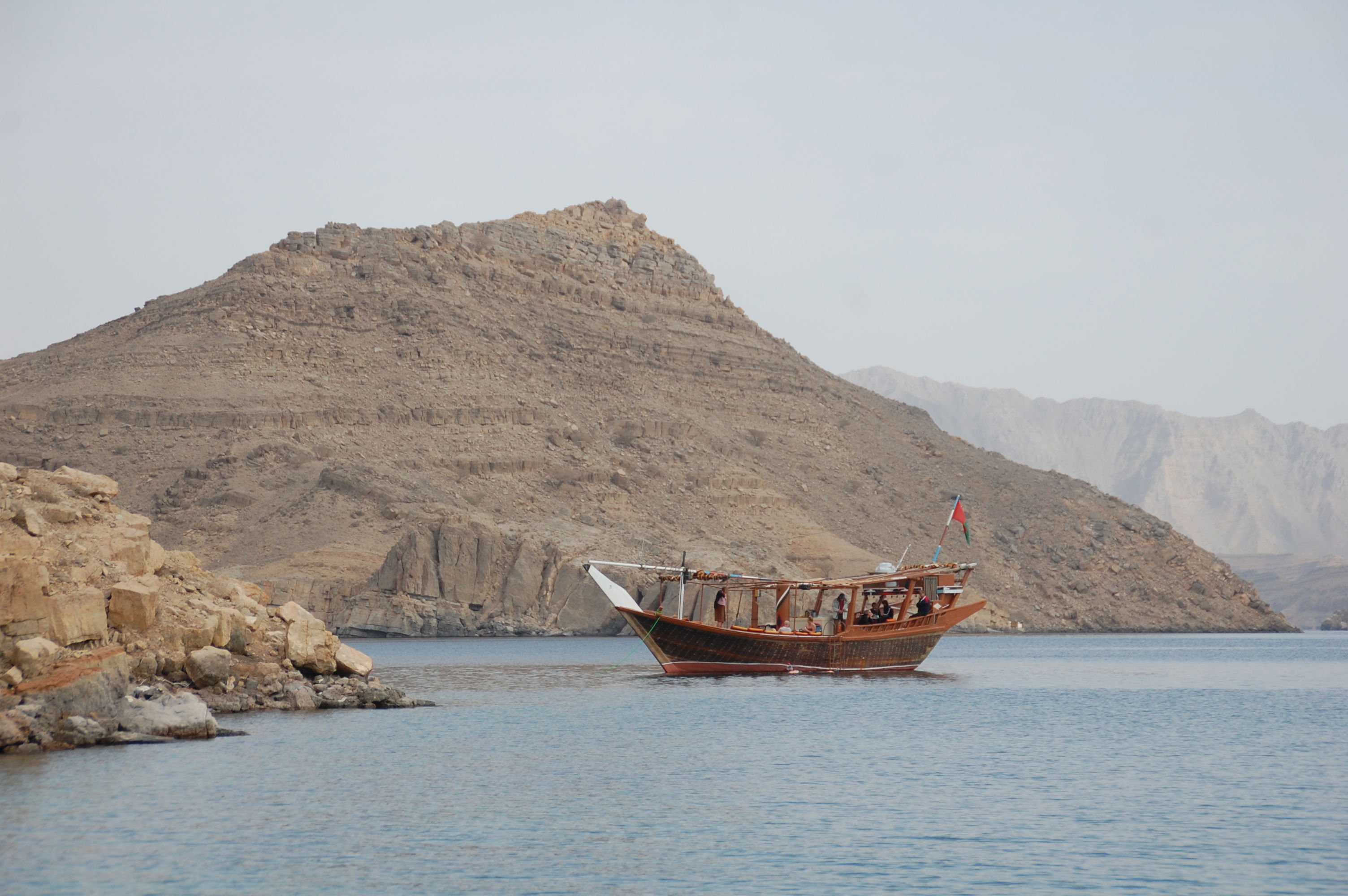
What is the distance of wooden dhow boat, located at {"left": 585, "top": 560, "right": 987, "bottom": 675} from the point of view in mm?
52031

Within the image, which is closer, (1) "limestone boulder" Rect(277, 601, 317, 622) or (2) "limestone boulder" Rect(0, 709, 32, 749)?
(2) "limestone boulder" Rect(0, 709, 32, 749)

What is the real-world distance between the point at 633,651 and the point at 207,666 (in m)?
44.8

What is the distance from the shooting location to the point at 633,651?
7675 centimetres

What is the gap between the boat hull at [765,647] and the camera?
52094 millimetres

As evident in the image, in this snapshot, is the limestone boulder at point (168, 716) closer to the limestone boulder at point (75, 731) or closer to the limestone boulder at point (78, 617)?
the limestone boulder at point (75, 731)

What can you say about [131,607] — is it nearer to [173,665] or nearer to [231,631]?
[173,665]

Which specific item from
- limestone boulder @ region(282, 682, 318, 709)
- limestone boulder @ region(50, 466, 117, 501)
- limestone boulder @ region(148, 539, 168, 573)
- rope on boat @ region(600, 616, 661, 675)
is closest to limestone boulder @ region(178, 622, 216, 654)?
limestone boulder @ region(148, 539, 168, 573)

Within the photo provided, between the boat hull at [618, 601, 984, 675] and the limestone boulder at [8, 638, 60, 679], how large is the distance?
2564 cm

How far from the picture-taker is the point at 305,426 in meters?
108

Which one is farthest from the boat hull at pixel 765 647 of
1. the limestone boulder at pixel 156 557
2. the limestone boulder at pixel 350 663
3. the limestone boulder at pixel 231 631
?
the limestone boulder at pixel 156 557

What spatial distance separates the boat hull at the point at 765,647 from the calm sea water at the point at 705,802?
948cm

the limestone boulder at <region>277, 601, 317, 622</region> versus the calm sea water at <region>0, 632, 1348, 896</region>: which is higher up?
the limestone boulder at <region>277, 601, 317, 622</region>

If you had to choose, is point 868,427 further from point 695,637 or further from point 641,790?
point 641,790

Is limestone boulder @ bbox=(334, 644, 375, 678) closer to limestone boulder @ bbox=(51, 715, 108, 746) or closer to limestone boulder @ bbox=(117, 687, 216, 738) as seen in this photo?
limestone boulder @ bbox=(117, 687, 216, 738)
